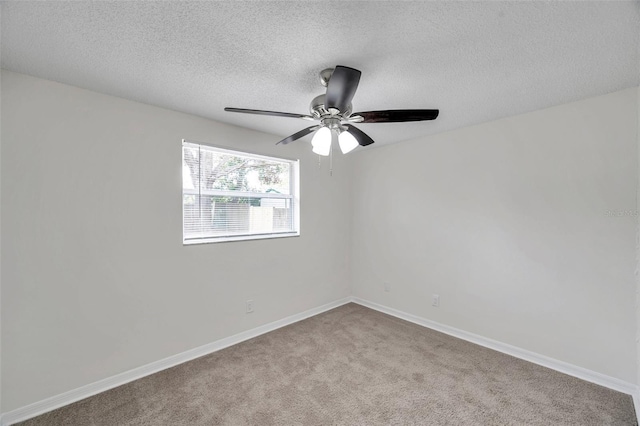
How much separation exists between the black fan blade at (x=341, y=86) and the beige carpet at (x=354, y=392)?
196cm

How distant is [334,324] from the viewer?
3.16 m

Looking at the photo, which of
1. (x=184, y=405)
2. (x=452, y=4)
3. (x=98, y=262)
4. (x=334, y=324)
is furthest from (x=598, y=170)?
(x=98, y=262)

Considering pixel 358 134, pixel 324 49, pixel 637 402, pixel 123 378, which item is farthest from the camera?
pixel 123 378

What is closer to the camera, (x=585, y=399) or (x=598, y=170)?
(x=585, y=399)

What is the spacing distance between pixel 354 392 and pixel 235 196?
2.07 metres

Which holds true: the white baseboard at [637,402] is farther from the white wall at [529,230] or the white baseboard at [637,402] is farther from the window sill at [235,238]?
the window sill at [235,238]

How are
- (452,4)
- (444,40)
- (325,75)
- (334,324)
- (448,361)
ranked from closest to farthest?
(452,4) < (444,40) < (325,75) < (448,361) < (334,324)

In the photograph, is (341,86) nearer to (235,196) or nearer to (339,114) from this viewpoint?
(339,114)

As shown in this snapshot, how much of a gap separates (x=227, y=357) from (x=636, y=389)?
3140mm

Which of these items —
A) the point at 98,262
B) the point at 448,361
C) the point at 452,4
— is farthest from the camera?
the point at 448,361

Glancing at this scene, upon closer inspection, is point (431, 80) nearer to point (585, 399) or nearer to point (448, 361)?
point (448, 361)

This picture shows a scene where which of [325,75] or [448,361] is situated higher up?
[325,75]

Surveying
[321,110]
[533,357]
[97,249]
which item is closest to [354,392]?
[533,357]

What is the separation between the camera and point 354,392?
1986 mm
